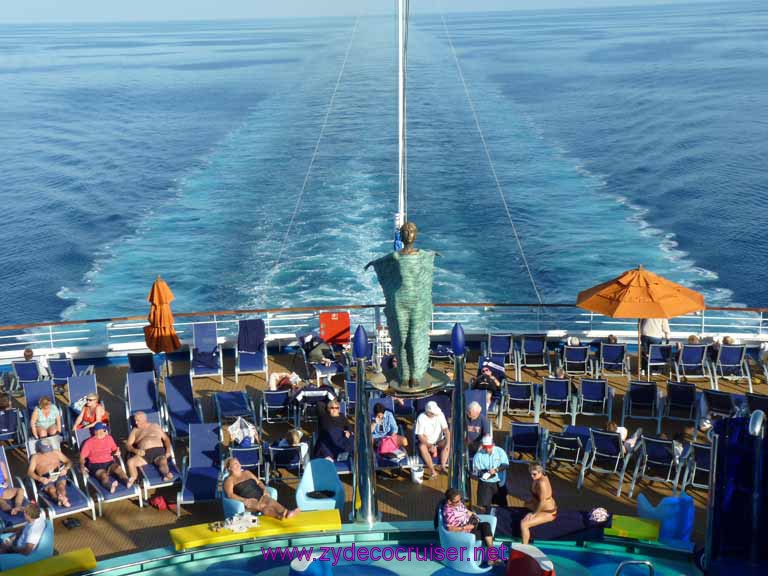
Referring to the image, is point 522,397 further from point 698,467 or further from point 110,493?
point 110,493

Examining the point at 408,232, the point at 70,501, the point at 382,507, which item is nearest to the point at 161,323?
the point at 70,501

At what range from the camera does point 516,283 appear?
2448cm

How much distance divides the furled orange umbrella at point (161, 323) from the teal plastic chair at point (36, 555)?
3.74 meters

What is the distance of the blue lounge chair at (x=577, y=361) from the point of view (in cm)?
1180

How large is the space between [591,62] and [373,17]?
31.2m

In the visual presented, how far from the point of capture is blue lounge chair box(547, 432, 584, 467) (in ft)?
30.3

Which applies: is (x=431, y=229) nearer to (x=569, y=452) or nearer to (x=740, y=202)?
(x=740, y=202)

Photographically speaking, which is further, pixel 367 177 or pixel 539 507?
pixel 367 177

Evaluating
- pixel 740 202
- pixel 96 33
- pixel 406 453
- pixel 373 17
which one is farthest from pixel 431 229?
pixel 96 33

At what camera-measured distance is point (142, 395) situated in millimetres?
10812

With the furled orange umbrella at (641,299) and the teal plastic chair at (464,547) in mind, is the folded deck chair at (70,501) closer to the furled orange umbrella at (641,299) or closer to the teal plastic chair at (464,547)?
the teal plastic chair at (464,547)

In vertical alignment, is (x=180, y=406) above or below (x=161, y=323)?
below

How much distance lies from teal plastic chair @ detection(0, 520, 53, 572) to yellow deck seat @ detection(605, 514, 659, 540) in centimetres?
420

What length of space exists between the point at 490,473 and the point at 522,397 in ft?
7.10
